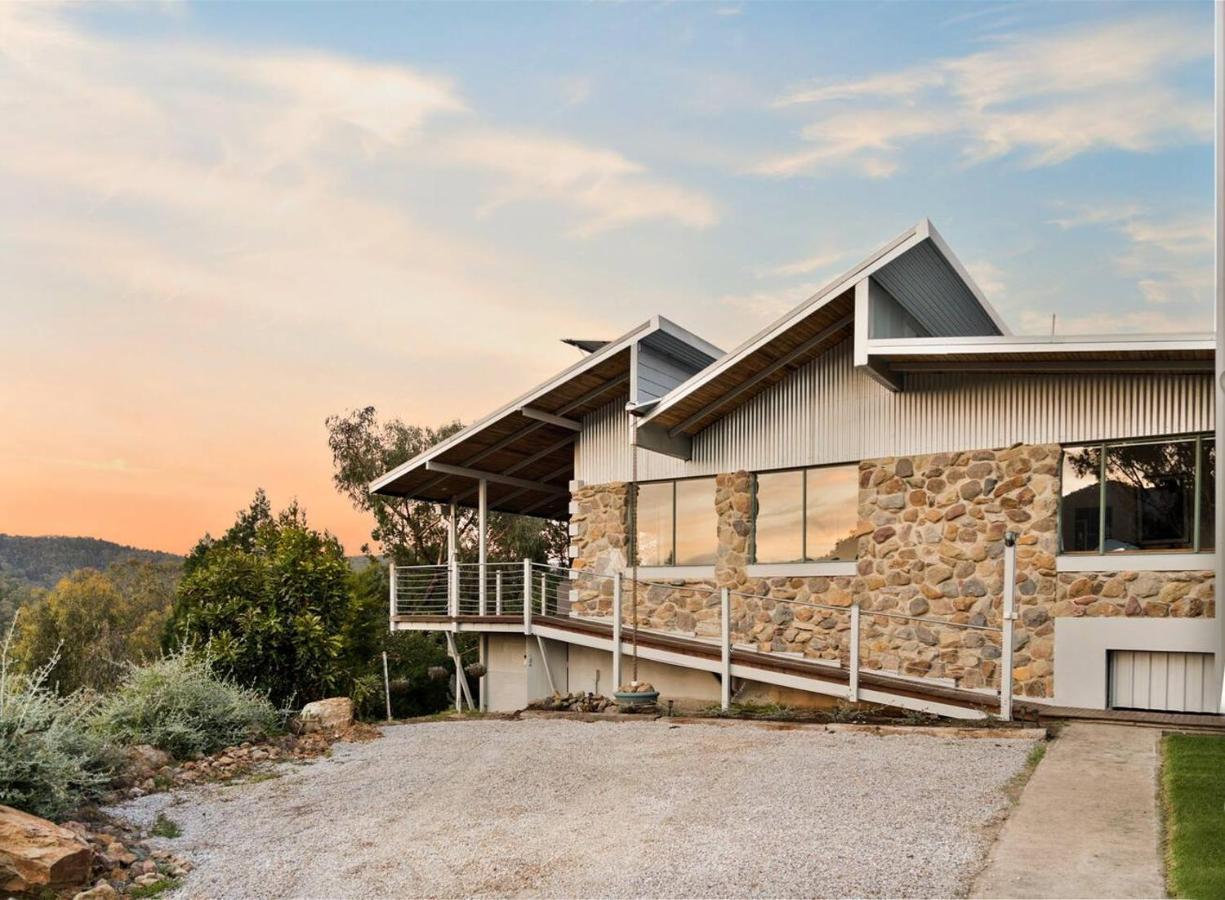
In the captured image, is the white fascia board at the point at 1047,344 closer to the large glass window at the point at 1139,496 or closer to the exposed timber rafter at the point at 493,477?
the large glass window at the point at 1139,496

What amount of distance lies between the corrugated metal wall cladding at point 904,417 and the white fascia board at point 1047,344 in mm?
916

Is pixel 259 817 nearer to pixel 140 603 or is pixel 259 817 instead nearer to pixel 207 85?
pixel 207 85

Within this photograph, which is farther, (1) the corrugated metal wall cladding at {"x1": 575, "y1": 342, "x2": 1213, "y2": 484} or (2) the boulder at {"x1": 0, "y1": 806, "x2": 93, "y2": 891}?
(1) the corrugated metal wall cladding at {"x1": 575, "y1": 342, "x2": 1213, "y2": 484}

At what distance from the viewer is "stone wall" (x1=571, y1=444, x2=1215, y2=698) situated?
44.5 feet

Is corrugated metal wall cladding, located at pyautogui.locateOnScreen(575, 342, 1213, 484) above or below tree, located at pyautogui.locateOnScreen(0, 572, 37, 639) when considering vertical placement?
above

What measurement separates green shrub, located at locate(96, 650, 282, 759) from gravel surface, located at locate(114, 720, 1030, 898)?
1.50 meters

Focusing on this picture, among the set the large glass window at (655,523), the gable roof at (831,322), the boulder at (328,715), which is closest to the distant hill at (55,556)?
the large glass window at (655,523)

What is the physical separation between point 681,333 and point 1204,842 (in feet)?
38.5

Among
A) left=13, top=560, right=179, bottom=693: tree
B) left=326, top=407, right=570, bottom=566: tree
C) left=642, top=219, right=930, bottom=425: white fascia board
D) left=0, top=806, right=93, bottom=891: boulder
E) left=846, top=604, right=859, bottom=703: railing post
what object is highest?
left=642, top=219, right=930, bottom=425: white fascia board

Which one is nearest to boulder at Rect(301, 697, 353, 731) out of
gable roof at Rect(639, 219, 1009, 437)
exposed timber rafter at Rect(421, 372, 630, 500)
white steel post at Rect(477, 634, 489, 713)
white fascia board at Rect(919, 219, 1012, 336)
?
white steel post at Rect(477, 634, 489, 713)

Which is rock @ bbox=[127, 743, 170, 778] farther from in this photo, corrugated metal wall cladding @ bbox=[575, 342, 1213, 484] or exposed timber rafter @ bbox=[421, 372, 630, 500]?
corrugated metal wall cladding @ bbox=[575, 342, 1213, 484]

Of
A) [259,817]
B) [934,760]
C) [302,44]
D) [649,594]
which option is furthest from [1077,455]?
[302,44]

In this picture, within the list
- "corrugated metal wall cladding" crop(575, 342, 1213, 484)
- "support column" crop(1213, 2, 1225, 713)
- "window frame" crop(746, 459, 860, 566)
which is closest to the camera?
"support column" crop(1213, 2, 1225, 713)

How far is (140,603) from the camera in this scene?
5881 centimetres
